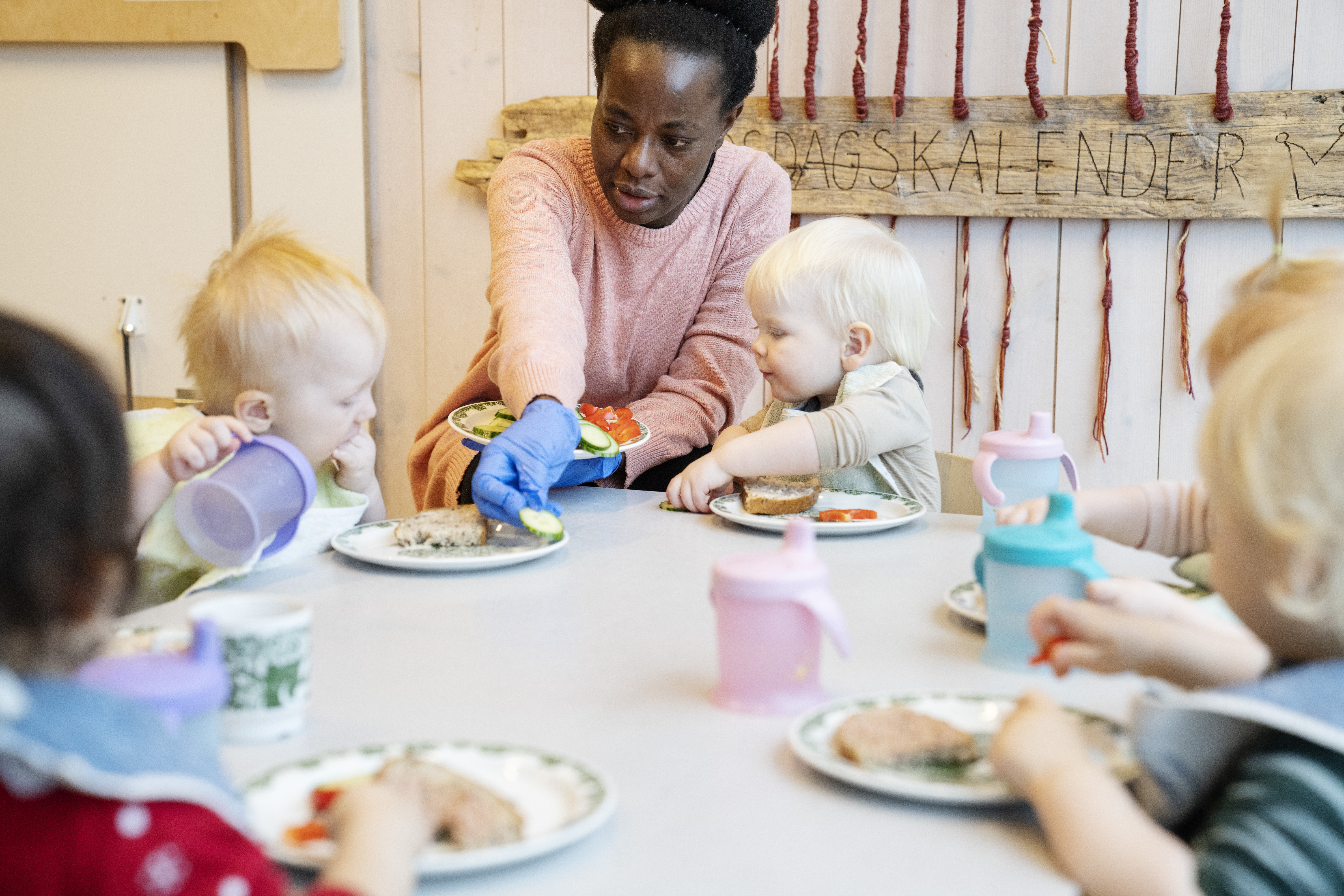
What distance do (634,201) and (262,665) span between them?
1.22 m

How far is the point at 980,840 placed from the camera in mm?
631

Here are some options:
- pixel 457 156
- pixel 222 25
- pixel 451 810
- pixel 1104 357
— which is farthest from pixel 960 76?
pixel 451 810

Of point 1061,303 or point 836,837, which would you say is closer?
point 836,837

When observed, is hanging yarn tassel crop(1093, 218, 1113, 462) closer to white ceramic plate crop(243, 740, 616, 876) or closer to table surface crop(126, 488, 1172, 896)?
table surface crop(126, 488, 1172, 896)

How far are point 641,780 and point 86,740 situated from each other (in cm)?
32

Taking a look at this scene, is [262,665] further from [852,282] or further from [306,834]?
[852,282]

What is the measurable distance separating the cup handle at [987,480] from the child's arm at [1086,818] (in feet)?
1.91

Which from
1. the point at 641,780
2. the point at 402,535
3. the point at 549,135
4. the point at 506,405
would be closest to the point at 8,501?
the point at 641,780

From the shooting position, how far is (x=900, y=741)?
705mm

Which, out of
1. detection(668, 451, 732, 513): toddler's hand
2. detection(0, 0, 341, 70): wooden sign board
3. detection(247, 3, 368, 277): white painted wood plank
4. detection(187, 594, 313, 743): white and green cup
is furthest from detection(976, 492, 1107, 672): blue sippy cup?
detection(0, 0, 341, 70): wooden sign board

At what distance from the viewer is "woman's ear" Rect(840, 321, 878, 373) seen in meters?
1.70

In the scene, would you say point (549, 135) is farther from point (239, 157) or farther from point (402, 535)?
point (402, 535)

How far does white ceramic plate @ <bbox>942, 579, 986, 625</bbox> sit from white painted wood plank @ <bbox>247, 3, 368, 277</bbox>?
2.04 m

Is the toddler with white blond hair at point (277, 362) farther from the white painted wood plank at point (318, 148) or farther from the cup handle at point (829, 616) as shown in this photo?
the white painted wood plank at point (318, 148)
